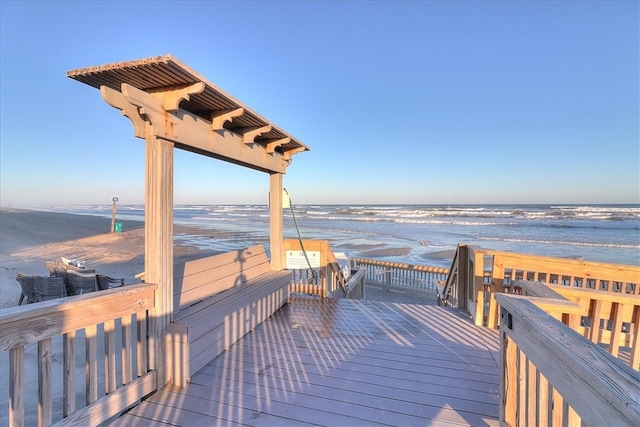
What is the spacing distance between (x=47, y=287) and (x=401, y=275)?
27.4 ft

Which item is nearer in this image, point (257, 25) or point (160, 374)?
point (160, 374)

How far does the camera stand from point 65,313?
1583 mm

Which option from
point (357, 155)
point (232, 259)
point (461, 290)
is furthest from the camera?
point (357, 155)

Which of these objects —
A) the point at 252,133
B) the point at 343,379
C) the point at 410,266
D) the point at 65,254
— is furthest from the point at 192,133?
the point at 65,254

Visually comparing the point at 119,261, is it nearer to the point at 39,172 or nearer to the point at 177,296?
the point at 177,296

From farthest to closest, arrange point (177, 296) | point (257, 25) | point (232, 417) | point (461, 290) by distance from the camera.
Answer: point (257, 25) < point (461, 290) < point (177, 296) < point (232, 417)

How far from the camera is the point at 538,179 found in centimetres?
2473

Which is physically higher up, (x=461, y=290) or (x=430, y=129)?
(x=430, y=129)

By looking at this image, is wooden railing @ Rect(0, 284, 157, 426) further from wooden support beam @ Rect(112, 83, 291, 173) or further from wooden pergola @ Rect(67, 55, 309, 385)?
wooden support beam @ Rect(112, 83, 291, 173)

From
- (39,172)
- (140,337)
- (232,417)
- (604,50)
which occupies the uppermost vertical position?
(604,50)

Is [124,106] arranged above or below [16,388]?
above

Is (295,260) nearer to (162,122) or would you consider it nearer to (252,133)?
(252,133)

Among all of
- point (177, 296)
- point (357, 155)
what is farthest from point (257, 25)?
point (357, 155)

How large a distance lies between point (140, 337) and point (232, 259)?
60.9 inches
